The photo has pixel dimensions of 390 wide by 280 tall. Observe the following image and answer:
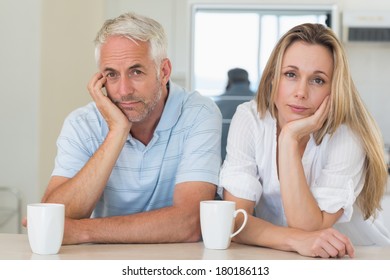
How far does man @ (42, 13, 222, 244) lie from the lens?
1884 millimetres

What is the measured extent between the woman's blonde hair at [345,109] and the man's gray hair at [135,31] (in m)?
0.33

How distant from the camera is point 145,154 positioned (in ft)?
6.60

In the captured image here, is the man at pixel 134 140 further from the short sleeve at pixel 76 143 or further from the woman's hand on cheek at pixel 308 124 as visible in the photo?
the woman's hand on cheek at pixel 308 124

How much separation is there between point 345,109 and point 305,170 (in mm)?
197

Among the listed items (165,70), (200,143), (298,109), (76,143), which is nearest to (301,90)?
(298,109)

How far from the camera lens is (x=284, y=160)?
178 centimetres

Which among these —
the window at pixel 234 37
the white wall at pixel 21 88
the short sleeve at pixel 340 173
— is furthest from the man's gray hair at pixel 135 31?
the window at pixel 234 37

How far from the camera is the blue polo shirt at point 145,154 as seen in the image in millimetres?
1988

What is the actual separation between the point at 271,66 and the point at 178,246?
23.7 inches

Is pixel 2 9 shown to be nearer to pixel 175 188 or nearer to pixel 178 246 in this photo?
pixel 175 188

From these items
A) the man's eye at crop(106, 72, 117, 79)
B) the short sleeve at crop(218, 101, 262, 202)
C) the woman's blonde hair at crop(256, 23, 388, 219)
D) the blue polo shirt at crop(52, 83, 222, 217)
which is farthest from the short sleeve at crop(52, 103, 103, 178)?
the woman's blonde hair at crop(256, 23, 388, 219)

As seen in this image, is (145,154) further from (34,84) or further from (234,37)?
(234,37)

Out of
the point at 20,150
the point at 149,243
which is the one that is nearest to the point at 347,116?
the point at 149,243

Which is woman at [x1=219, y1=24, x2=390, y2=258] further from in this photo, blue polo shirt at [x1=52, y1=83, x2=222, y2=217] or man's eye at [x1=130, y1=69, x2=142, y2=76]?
man's eye at [x1=130, y1=69, x2=142, y2=76]
